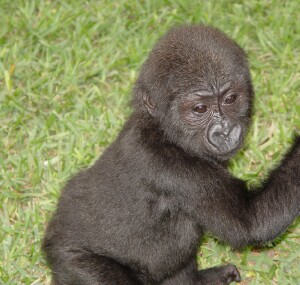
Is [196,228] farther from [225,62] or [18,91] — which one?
[18,91]

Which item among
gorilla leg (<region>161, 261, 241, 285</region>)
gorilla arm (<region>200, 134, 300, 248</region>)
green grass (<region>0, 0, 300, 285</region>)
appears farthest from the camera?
green grass (<region>0, 0, 300, 285</region>)

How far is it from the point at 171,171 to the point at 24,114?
282 cm

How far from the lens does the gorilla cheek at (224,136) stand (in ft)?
17.2

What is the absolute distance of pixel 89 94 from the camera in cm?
775

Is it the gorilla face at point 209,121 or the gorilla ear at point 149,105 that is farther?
the gorilla ear at point 149,105

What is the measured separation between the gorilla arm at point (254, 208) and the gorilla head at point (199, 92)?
354mm

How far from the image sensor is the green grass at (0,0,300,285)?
6227mm

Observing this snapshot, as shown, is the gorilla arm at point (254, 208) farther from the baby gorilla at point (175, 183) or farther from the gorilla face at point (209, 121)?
the gorilla face at point (209, 121)

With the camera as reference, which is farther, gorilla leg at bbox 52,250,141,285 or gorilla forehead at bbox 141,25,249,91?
gorilla leg at bbox 52,250,141,285

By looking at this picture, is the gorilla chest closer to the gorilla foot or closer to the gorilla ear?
the gorilla foot

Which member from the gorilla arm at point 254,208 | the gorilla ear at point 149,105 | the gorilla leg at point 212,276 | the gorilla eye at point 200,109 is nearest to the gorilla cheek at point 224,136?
the gorilla eye at point 200,109

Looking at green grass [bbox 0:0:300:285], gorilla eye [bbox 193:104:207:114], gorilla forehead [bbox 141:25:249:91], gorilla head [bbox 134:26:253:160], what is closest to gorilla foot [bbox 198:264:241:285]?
green grass [bbox 0:0:300:285]

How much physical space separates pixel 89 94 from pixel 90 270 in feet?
9.47

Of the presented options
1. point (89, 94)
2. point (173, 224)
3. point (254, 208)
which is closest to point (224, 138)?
point (254, 208)
